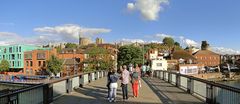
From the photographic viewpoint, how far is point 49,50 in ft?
351

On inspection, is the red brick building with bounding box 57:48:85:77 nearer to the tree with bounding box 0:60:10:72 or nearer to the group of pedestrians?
the tree with bounding box 0:60:10:72

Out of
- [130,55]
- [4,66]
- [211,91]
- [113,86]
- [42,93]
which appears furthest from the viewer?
[4,66]

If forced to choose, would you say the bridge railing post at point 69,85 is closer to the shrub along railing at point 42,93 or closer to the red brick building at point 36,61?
the shrub along railing at point 42,93

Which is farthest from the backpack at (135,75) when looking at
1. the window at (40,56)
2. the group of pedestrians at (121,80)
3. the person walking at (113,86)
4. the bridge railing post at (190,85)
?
the window at (40,56)

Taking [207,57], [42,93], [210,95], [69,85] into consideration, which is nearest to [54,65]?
[69,85]

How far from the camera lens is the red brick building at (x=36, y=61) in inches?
4109

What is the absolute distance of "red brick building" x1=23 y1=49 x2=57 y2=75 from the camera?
342 feet

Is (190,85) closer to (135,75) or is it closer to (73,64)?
(135,75)

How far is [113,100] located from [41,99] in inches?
132

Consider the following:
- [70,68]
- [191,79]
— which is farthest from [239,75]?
[191,79]

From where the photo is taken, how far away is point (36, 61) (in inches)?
4156

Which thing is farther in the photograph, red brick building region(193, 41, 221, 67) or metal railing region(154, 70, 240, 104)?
red brick building region(193, 41, 221, 67)

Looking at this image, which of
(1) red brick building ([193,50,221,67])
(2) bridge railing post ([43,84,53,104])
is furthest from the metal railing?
(1) red brick building ([193,50,221,67])

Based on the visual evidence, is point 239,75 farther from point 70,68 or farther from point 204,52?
point 70,68
